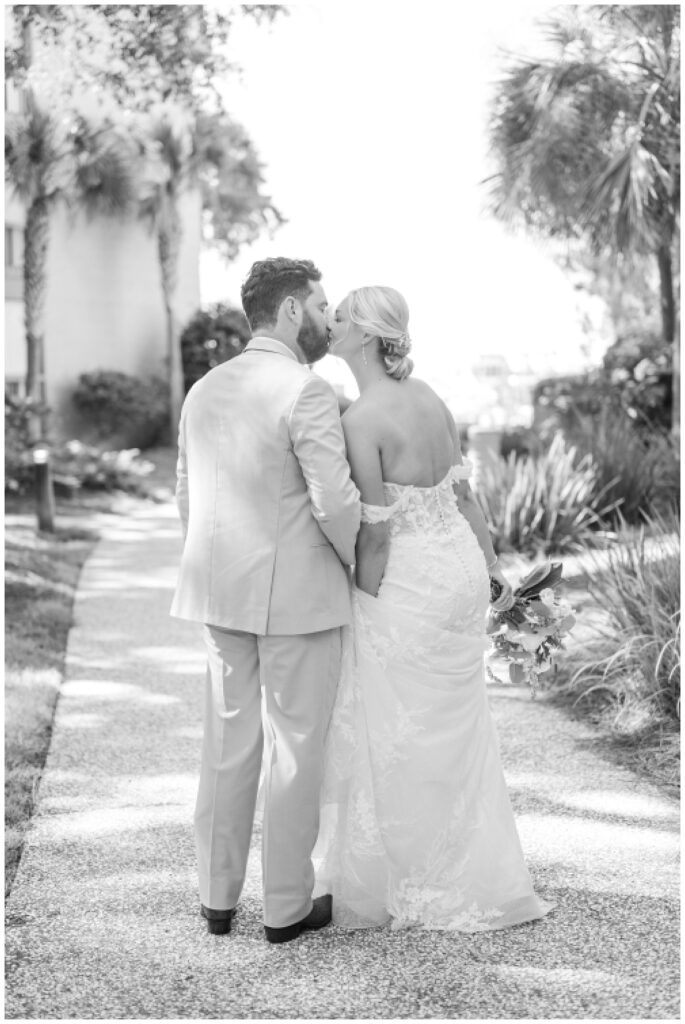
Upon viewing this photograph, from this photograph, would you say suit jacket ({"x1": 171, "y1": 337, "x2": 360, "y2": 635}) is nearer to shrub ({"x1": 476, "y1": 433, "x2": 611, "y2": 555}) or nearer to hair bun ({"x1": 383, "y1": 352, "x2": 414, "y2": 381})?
hair bun ({"x1": 383, "y1": 352, "x2": 414, "y2": 381})

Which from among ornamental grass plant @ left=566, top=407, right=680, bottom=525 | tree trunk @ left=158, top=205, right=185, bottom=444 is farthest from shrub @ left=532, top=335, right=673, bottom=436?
tree trunk @ left=158, top=205, right=185, bottom=444

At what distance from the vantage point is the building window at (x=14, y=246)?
2192 centimetres

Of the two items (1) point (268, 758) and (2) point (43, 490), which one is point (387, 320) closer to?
Result: (1) point (268, 758)

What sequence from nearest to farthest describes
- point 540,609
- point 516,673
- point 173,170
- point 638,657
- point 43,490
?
point 540,609 < point 516,673 < point 638,657 < point 43,490 < point 173,170

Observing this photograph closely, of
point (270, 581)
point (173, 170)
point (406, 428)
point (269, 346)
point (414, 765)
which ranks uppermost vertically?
point (173, 170)

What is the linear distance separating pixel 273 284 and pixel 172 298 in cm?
2117

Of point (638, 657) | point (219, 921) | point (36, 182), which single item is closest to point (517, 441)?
point (36, 182)

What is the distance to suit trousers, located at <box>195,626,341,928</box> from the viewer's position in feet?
11.7

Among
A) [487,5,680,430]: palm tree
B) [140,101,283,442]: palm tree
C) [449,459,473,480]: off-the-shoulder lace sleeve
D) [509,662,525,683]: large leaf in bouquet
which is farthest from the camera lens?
[140,101,283,442]: palm tree

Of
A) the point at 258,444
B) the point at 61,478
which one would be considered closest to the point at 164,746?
the point at 258,444

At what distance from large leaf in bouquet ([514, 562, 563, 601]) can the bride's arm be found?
0.73 meters

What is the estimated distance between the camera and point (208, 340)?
24.9 meters

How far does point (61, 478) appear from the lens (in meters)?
16.9

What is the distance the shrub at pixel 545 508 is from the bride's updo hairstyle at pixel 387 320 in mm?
6243
